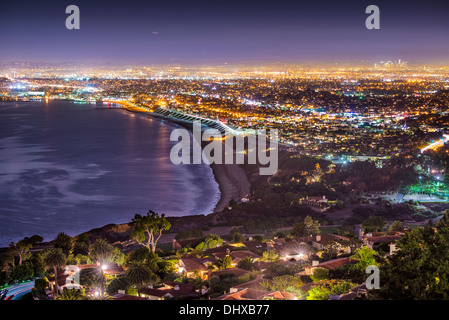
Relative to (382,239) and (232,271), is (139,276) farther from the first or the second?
(382,239)

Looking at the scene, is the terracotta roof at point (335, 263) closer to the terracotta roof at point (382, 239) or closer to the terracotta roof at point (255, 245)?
the terracotta roof at point (382, 239)

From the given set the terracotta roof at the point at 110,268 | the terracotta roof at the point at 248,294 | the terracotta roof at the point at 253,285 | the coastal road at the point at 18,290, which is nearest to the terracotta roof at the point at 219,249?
the terracotta roof at the point at 110,268

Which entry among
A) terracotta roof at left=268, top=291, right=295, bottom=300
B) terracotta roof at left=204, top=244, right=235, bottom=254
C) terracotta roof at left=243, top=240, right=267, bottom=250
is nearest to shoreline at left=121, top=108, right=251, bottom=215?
terracotta roof at left=243, top=240, right=267, bottom=250

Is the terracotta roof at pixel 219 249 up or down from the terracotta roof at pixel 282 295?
down
